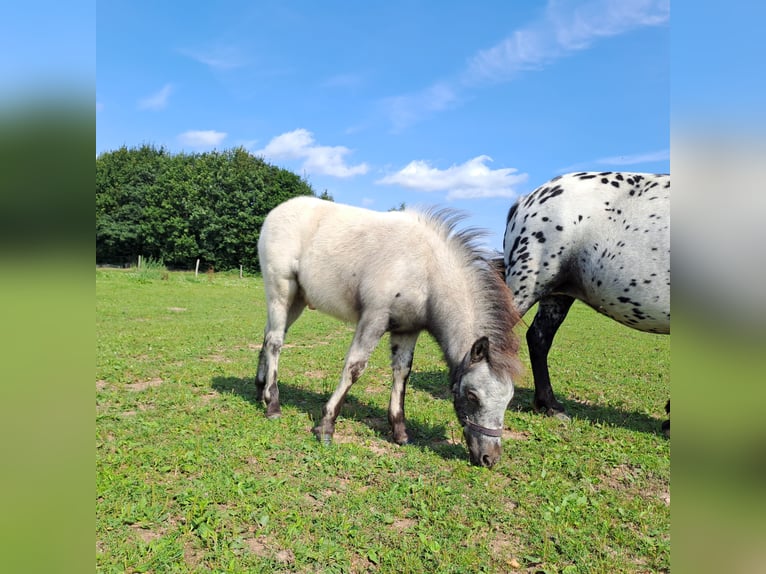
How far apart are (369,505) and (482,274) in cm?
268

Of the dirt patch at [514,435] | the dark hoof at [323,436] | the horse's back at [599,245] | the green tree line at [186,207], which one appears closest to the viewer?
the dark hoof at [323,436]

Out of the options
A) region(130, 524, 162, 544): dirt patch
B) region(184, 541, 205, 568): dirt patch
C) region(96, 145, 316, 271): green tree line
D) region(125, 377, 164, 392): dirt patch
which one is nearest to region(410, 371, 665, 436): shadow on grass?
region(184, 541, 205, 568): dirt patch

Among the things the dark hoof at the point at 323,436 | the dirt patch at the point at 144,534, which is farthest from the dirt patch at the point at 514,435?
the dirt patch at the point at 144,534

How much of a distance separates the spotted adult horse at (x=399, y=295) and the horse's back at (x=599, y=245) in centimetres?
124

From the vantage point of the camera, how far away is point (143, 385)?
729cm

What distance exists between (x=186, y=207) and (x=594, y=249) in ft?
143

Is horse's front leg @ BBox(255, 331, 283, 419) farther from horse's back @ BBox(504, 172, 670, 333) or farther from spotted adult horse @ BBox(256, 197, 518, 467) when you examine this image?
horse's back @ BBox(504, 172, 670, 333)

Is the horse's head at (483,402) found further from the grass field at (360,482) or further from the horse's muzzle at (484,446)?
the grass field at (360,482)

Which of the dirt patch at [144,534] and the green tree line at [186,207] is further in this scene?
the green tree line at [186,207]

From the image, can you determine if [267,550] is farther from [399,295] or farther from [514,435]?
[514,435]

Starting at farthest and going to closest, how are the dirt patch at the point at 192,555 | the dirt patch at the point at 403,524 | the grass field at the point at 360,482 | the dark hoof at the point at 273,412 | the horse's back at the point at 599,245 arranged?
the dark hoof at the point at 273,412 → the horse's back at the point at 599,245 → the dirt patch at the point at 403,524 → the grass field at the point at 360,482 → the dirt patch at the point at 192,555

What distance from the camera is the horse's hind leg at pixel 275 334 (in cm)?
600
